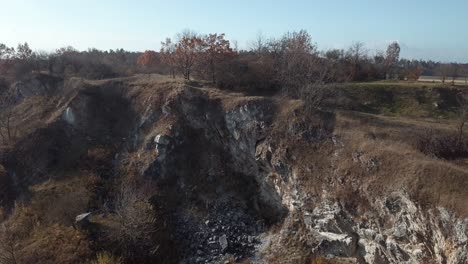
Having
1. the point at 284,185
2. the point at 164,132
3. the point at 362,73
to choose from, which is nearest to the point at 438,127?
the point at 284,185

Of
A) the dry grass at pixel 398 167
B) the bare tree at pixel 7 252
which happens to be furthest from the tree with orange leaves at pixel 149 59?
the bare tree at pixel 7 252

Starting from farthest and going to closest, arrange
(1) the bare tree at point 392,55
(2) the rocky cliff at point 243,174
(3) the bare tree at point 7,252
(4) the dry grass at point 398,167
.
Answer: (1) the bare tree at point 392,55 < (2) the rocky cliff at point 243,174 < (3) the bare tree at point 7,252 < (4) the dry grass at point 398,167

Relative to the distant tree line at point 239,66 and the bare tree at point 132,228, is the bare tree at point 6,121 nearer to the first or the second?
the distant tree line at point 239,66

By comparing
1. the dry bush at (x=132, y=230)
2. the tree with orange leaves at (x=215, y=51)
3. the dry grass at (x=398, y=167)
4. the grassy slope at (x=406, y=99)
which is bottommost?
the dry bush at (x=132, y=230)

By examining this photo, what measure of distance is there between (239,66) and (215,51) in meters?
3.30

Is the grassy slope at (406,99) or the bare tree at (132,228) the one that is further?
the grassy slope at (406,99)

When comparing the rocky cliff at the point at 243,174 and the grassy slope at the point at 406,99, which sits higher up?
the grassy slope at the point at 406,99

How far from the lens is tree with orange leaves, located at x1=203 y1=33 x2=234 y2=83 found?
146 ft

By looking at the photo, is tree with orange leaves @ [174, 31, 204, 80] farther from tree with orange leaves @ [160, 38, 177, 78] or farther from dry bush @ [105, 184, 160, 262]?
dry bush @ [105, 184, 160, 262]

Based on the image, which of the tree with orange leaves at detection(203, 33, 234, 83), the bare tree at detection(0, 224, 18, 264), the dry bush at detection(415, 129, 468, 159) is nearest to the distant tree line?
the tree with orange leaves at detection(203, 33, 234, 83)

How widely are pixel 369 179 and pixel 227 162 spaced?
13841mm

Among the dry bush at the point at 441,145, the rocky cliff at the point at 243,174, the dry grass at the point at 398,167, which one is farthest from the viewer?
the dry bush at the point at 441,145

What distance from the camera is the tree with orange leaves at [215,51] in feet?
146

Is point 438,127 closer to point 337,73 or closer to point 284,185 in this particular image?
point 284,185
